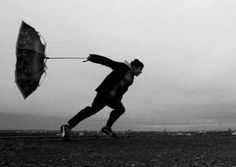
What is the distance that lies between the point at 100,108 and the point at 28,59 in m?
2.34

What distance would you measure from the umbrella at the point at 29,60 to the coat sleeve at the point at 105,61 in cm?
138

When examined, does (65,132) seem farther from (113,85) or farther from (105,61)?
(105,61)

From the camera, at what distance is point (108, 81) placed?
38.4 feet

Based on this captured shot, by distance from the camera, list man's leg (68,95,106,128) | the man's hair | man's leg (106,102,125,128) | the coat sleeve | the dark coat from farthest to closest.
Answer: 1. man's leg (106,102,125,128)
2. the man's hair
3. the dark coat
4. man's leg (68,95,106,128)
5. the coat sleeve

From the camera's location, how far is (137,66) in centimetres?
1184

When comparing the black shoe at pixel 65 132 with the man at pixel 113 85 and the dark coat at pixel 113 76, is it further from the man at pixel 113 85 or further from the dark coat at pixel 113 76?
the dark coat at pixel 113 76

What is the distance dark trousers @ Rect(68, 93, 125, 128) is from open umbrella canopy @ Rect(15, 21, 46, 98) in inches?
54.0

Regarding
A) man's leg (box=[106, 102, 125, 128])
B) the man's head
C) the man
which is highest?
the man's head

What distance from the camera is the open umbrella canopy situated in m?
11.2

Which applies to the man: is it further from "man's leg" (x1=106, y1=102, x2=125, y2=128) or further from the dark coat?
"man's leg" (x1=106, y1=102, x2=125, y2=128)

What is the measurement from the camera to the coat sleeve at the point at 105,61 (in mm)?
11145

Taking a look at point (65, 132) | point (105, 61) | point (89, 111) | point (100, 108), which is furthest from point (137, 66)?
point (65, 132)

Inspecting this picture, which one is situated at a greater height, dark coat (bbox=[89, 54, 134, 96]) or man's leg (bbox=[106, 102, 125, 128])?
dark coat (bbox=[89, 54, 134, 96])

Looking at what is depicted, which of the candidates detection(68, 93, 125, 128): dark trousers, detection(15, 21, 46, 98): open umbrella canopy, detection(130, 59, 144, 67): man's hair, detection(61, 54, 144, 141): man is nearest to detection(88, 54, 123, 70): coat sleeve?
detection(61, 54, 144, 141): man
